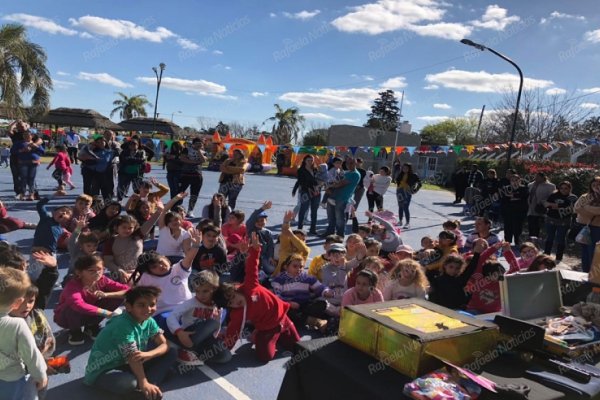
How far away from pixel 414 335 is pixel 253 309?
2.41 metres

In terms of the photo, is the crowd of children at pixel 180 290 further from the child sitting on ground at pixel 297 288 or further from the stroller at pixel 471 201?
the stroller at pixel 471 201

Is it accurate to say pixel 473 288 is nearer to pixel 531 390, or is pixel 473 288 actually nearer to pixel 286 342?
pixel 286 342

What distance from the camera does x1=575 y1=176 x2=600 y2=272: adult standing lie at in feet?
24.7

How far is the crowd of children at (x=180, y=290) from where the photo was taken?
10.5 feet

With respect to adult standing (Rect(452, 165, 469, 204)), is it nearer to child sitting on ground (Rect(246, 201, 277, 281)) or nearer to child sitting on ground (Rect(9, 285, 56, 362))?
child sitting on ground (Rect(246, 201, 277, 281))

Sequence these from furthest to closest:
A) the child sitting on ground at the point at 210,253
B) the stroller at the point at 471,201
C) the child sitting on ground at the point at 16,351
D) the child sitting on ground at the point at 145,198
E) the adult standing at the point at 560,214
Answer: the stroller at the point at 471,201, the adult standing at the point at 560,214, the child sitting on ground at the point at 145,198, the child sitting on ground at the point at 210,253, the child sitting on ground at the point at 16,351

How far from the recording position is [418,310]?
8.11 ft

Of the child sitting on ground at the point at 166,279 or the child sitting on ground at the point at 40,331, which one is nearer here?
the child sitting on ground at the point at 40,331

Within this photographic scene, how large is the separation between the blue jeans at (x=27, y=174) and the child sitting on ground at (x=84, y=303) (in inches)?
288

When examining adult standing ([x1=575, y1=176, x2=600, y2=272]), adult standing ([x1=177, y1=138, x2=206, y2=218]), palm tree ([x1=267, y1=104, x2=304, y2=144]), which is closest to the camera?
adult standing ([x1=575, y1=176, x2=600, y2=272])

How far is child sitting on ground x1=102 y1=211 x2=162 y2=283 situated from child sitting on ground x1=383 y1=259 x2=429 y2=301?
303 centimetres

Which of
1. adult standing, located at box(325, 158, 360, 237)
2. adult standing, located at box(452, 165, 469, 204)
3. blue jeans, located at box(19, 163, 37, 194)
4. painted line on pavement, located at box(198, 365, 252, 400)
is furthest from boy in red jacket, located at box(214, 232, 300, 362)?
adult standing, located at box(452, 165, 469, 204)

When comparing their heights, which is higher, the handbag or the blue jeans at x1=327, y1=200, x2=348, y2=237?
the handbag

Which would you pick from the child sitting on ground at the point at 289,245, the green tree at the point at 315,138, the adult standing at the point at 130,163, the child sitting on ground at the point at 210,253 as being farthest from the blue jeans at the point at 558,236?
the green tree at the point at 315,138
